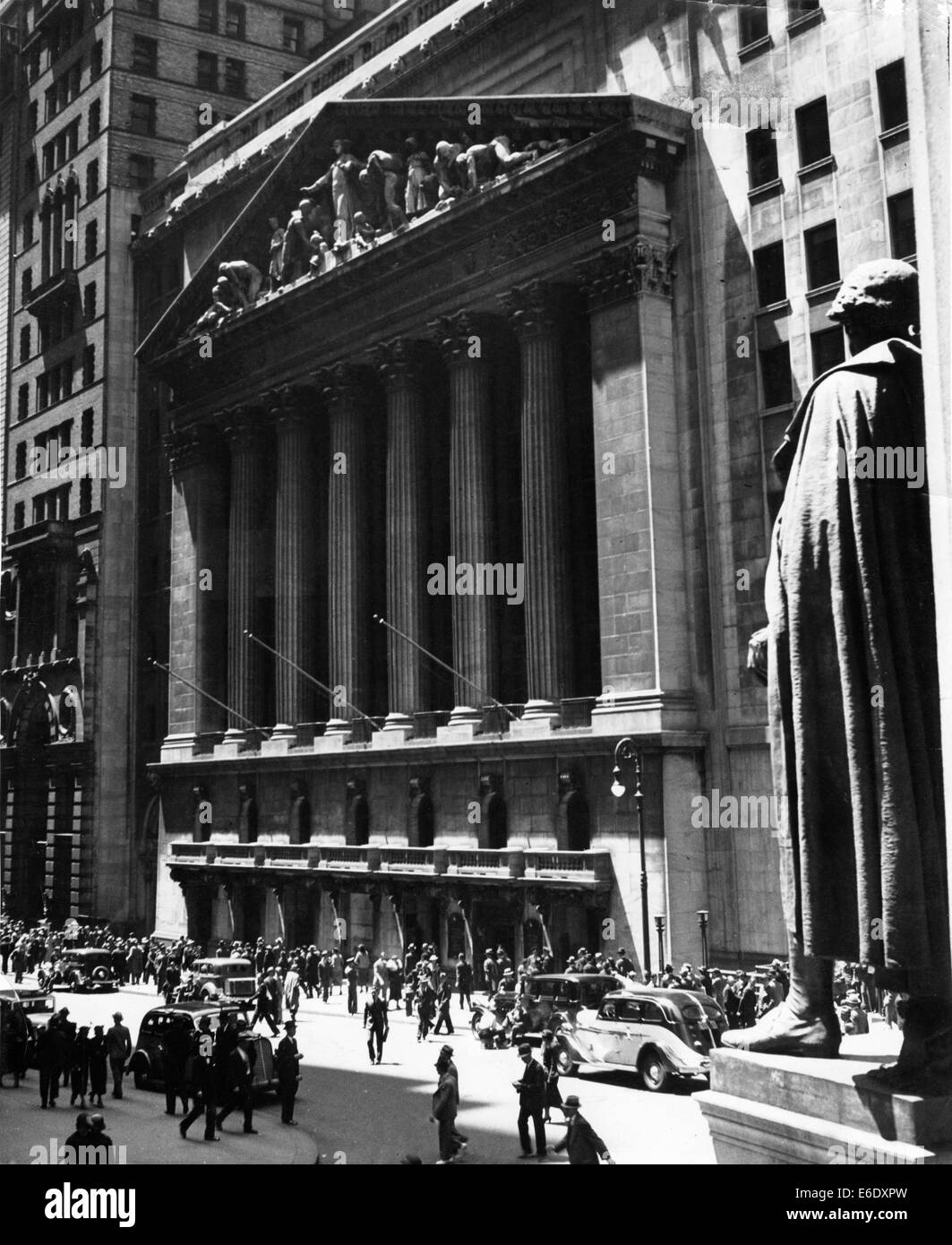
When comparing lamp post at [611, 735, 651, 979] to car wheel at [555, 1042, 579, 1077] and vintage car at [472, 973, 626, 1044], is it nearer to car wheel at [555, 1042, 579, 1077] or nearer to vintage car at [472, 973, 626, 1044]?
vintage car at [472, 973, 626, 1044]

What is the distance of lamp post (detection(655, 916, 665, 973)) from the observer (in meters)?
34.0

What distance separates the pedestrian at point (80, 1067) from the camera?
77.1 feet

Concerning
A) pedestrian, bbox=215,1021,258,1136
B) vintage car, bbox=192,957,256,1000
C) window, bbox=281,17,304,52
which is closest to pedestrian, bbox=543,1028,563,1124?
pedestrian, bbox=215,1021,258,1136

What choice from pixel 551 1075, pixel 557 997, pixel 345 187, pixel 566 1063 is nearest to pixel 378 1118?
pixel 551 1075

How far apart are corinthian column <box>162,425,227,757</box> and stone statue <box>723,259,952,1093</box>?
52554 mm

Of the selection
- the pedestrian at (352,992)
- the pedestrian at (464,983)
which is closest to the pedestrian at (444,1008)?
the pedestrian at (464,983)

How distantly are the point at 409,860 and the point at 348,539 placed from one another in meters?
13.2

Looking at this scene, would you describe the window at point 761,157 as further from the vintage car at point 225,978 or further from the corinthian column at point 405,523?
the vintage car at point 225,978

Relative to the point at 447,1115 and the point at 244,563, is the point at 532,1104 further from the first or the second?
the point at 244,563

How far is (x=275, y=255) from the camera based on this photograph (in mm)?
52781

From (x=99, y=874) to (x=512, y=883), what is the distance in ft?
105
